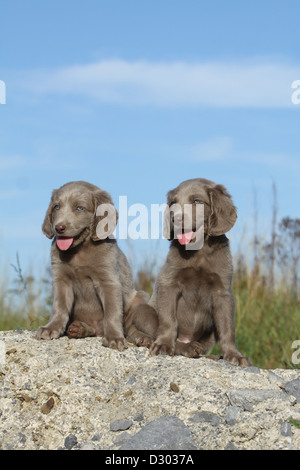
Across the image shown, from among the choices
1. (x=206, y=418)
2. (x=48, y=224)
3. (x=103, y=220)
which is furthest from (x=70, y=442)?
(x=48, y=224)

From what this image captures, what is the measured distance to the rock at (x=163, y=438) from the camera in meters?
4.97

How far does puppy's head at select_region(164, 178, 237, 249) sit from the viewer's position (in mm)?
6023

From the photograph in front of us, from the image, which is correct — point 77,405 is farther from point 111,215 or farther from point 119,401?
point 111,215

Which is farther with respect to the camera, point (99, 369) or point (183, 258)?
point (183, 258)

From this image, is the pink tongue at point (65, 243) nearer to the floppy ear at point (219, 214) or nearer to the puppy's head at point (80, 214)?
the puppy's head at point (80, 214)

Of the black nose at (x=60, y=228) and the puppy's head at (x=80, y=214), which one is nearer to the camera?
the black nose at (x=60, y=228)

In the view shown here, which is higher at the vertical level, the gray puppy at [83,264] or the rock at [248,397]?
the gray puppy at [83,264]

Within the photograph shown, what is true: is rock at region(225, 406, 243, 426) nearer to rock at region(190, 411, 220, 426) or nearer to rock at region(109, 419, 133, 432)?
rock at region(190, 411, 220, 426)

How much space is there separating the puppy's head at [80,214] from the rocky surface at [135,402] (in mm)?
1059

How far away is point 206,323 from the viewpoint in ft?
20.9

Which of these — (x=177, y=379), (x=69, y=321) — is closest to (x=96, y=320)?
(x=69, y=321)

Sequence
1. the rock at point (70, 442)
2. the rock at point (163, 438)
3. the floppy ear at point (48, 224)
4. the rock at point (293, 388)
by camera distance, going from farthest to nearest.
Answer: the floppy ear at point (48, 224) → the rock at point (293, 388) → the rock at point (70, 442) → the rock at point (163, 438)

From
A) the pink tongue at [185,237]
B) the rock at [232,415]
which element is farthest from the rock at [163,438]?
the pink tongue at [185,237]

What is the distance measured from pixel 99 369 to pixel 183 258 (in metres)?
1.36
